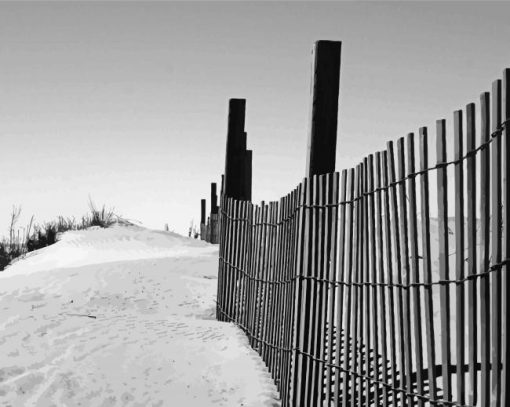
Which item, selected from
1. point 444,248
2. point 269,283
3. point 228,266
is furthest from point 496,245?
point 228,266

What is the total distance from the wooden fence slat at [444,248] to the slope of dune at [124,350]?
2636 millimetres

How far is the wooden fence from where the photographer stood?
2.76 metres

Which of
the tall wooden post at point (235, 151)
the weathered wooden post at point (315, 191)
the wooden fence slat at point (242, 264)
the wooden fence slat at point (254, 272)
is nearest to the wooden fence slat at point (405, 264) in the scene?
the weathered wooden post at point (315, 191)

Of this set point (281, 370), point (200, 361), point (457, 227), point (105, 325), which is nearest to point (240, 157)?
point (105, 325)

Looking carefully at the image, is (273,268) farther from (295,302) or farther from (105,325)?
(105,325)

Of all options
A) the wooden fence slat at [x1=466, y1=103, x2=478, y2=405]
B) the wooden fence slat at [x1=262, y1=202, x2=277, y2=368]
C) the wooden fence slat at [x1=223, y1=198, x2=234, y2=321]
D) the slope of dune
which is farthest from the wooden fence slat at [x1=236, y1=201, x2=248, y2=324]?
the wooden fence slat at [x1=466, y1=103, x2=478, y2=405]

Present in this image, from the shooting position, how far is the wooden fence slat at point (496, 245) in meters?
2.68

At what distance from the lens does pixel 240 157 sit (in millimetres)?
9258

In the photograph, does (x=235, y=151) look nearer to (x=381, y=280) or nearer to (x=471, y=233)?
(x=381, y=280)

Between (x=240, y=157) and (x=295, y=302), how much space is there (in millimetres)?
4082

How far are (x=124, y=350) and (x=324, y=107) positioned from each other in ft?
8.86

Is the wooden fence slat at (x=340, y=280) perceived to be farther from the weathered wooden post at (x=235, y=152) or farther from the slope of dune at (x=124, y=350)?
the weathered wooden post at (x=235, y=152)

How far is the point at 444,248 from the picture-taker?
10.5 feet

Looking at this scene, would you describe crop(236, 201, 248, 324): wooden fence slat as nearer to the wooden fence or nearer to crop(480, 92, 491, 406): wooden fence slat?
the wooden fence
